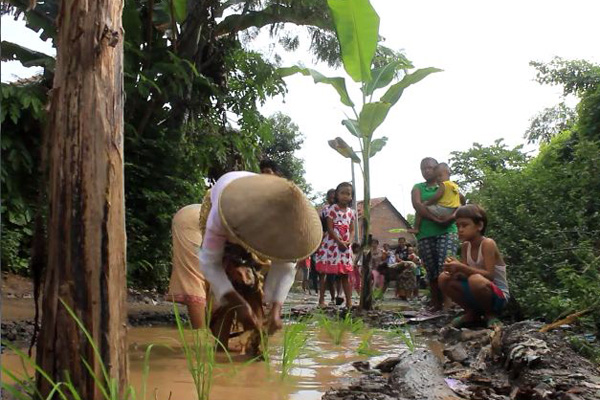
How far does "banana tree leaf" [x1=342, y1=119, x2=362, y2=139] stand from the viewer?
660 centimetres

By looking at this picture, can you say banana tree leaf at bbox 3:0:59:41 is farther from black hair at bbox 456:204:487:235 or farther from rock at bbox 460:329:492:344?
rock at bbox 460:329:492:344

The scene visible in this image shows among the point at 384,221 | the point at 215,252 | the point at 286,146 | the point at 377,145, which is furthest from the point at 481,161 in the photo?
the point at 384,221

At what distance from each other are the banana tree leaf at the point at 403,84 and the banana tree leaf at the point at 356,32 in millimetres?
305

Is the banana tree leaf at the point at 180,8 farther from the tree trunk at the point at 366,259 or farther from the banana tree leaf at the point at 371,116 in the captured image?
the tree trunk at the point at 366,259

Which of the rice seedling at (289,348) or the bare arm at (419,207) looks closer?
the rice seedling at (289,348)

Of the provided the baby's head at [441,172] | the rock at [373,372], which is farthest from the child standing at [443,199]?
the rock at [373,372]

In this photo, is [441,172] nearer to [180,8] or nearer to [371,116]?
[371,116]

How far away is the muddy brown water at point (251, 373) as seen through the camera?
7.91 ft

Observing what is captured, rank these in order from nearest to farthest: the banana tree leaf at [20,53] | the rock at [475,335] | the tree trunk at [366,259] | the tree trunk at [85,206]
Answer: the tree trunk at [85,206]
the rock at [475,335]
the tree trunk at [366,259]
the banana tree leaf at [20,53]

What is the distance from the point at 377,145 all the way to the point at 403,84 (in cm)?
79

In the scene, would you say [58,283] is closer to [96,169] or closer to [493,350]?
[96,169]

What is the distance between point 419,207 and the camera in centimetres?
605

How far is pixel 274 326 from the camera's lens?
3113 millimetres

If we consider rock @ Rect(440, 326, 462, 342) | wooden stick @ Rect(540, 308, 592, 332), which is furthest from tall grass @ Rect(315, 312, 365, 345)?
wooden stick @ Rect(540, 308, 592, 332)
